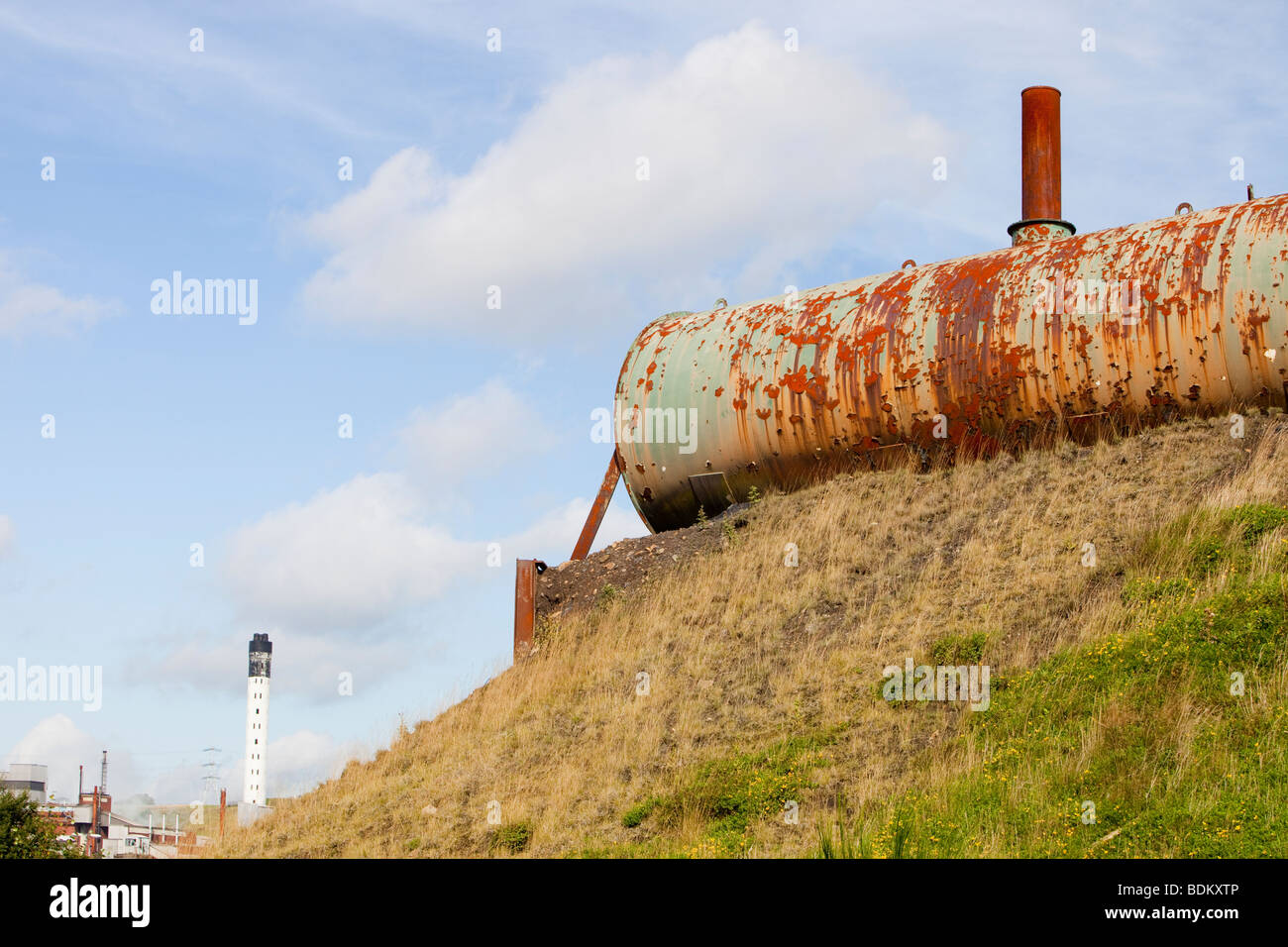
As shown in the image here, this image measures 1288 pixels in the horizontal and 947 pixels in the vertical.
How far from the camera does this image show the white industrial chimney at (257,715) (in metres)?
105

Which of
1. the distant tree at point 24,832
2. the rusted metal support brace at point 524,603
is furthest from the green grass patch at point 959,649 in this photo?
the distant tree at point 24,832

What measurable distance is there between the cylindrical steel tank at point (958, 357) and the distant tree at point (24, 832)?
1091cm

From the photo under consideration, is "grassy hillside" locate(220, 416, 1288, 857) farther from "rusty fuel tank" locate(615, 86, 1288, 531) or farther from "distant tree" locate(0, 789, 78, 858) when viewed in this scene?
"distant tree" locate(0, 789, 78, 858)

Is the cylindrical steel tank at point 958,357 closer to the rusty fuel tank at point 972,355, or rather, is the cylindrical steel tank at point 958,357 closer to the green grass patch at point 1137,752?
the rusty fuel tank at point 972,355

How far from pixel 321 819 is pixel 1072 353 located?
30.9 feet

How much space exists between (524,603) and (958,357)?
6030 millimetres

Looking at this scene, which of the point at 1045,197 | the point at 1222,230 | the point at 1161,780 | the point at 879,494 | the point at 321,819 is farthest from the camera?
the point at 1045,197

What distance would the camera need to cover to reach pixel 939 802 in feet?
29.9

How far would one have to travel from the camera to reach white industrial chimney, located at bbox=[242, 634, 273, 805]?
10475cm

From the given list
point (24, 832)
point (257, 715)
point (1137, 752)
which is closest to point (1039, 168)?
point (1137, 752)

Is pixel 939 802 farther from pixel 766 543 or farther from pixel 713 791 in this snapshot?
pixel 766 543

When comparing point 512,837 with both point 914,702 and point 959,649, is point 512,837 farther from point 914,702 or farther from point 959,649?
point 959,649

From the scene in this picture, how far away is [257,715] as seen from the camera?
105688mm
